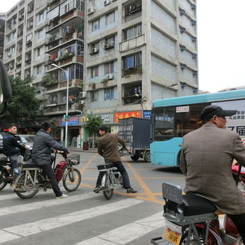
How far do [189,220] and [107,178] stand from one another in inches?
147

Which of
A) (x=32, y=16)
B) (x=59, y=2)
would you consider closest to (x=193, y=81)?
(x=59, y=2)

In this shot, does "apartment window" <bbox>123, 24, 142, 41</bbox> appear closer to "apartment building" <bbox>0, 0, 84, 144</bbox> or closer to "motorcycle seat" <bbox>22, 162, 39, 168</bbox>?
"apartment building" <bbox>0, 0, 84, 144</bbox>

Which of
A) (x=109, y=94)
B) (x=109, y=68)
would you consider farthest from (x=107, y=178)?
(x=109, y=68)

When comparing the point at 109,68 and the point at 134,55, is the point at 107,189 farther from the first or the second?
the point at 109,68

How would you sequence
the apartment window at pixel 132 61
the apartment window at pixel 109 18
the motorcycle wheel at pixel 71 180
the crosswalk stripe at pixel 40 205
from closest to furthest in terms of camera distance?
the crosswalk stripe at pixel 40 205 → the motorcycle wheel at pixel 71 180 → the apartment window at pixel 132 61 → the apartment window at pixel 109 18

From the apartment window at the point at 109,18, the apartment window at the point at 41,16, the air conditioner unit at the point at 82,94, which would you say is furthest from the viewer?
the apartment window at the point at 41,16

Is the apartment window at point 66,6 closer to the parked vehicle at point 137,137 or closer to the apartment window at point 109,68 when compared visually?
the apartment window at point 109,68

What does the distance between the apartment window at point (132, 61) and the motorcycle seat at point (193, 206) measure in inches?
898

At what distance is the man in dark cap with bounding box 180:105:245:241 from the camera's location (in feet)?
7.25

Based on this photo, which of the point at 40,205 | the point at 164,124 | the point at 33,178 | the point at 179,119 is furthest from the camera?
the point at 164,124

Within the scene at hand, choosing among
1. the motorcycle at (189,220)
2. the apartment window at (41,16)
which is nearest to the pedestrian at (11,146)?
the motorcycle at (189,220)

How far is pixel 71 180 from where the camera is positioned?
21.4 ft

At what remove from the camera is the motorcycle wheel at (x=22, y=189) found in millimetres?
5539

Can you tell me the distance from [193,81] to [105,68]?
40.1 feet
